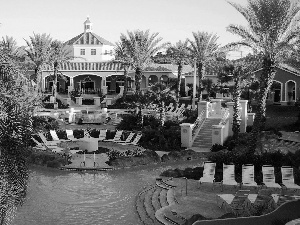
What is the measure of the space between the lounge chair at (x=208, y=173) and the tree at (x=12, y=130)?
328 inches

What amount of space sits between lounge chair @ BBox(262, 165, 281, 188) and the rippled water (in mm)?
4458

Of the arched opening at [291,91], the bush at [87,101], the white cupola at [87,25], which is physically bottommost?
the bush at [87,101]

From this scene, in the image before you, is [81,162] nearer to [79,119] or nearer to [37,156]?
[37,156]

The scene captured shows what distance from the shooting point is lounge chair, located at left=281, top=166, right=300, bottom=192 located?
1750 centimetres

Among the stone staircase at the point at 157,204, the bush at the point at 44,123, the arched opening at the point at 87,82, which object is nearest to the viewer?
the stone staircase at the point at 157,204

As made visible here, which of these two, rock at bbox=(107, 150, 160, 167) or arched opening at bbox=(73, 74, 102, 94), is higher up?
arched opening at bbox=(73, 74, 102, 94)

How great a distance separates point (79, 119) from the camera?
126ft

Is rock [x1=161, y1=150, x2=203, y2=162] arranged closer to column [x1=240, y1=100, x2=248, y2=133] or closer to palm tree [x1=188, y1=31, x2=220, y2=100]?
column [x1=240, y1=100, x2=248, y2=133]

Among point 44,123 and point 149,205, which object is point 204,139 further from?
point 149,205

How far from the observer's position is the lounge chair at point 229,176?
17875mm

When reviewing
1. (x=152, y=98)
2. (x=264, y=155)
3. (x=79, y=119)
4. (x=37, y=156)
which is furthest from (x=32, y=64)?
(x=264, y=155)

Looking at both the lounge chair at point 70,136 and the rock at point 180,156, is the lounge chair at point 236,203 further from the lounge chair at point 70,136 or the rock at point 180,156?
the lounge chair at point 70,136

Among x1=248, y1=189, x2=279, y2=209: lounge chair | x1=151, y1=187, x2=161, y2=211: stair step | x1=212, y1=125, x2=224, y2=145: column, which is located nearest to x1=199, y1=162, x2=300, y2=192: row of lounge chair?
x1=151, y1=187, x2=161, y2=211: stair step

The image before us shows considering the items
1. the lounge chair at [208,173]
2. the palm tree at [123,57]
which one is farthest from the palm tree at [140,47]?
the lounge chair at [208,173]
